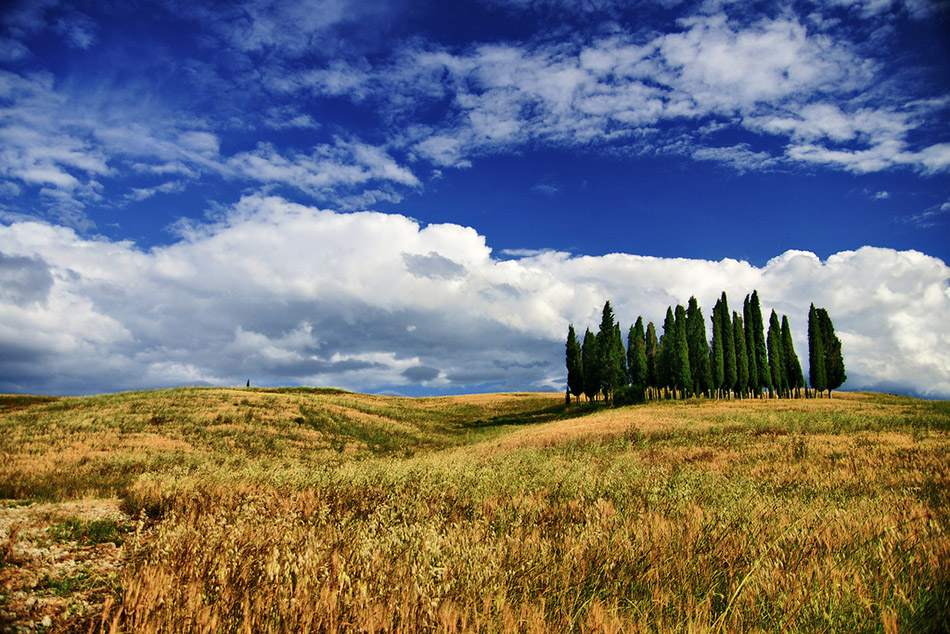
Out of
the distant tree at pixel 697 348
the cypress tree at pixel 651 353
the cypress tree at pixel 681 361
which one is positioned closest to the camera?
the cypress tree at pixel 681 361

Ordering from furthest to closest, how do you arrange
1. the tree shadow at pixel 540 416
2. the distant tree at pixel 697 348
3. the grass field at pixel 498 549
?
the distant tree at pixel 697 348
the tree shadow at pixel 540 416
the grass field at pixel 498 549

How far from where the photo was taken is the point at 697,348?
6425 cm

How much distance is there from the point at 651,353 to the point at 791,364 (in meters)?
22.2

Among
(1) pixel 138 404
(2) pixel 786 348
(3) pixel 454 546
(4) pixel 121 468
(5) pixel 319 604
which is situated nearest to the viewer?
(5) pixel 319 604

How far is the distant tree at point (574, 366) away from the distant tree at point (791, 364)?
105ft

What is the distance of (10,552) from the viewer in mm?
5152

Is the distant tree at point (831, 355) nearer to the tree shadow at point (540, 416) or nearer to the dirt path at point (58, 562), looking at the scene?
the tree shadow at point (540, 416)

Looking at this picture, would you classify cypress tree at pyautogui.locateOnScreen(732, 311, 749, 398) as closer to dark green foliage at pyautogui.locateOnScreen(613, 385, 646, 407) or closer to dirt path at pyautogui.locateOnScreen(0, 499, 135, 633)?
dark green foliage at pyautogui.locateOnScreen(613, 385, 646, 407)

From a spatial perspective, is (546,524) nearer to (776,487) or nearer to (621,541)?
(621,541)

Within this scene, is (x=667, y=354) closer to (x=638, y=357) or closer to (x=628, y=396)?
(x=638, y=357)

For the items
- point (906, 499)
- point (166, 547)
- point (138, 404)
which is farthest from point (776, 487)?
point (138, 404)

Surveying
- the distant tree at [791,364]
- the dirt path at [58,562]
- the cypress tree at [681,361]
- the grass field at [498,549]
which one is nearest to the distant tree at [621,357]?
the cypress tree at [681,361]

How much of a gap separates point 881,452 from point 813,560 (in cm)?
1193

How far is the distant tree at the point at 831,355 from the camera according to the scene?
71.4m
